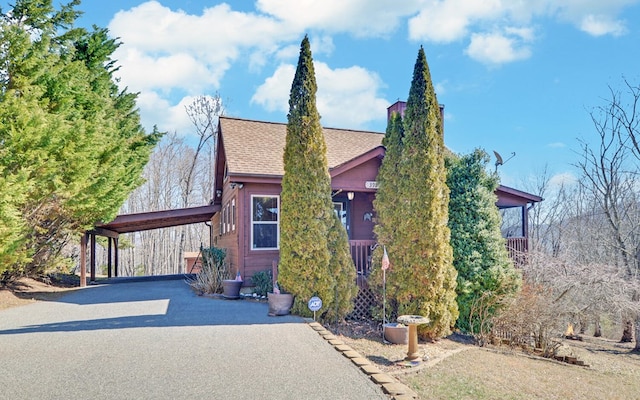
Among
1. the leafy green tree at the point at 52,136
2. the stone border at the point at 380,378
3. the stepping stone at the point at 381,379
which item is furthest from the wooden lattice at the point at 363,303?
the leafy green tree at the point at 52,136

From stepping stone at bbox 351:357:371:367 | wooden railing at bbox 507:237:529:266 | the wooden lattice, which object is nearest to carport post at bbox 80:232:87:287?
the wooden lattice

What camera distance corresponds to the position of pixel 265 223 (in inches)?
454

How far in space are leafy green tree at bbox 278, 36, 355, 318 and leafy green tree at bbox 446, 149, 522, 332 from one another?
8.03 feet

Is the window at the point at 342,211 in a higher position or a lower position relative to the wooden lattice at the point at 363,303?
higher

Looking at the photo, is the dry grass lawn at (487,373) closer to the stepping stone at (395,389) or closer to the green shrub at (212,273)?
the stepping stone at (395,389)

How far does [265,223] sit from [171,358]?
6.59 m

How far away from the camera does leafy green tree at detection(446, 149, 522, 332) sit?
8609 mm

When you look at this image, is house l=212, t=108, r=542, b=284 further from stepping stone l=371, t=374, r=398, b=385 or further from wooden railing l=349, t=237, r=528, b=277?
stepping stone l=371, t=374, r=398, b=385

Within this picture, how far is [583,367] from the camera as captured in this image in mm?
7930

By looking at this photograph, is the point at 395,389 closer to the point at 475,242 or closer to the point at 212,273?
the point at 475,242

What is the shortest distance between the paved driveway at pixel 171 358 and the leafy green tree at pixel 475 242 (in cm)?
371

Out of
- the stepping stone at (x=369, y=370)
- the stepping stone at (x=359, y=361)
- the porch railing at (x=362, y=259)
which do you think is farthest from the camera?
the porch railing at (x=362, y=259)

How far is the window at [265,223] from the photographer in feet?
37.5

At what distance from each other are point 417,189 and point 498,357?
126 inches
